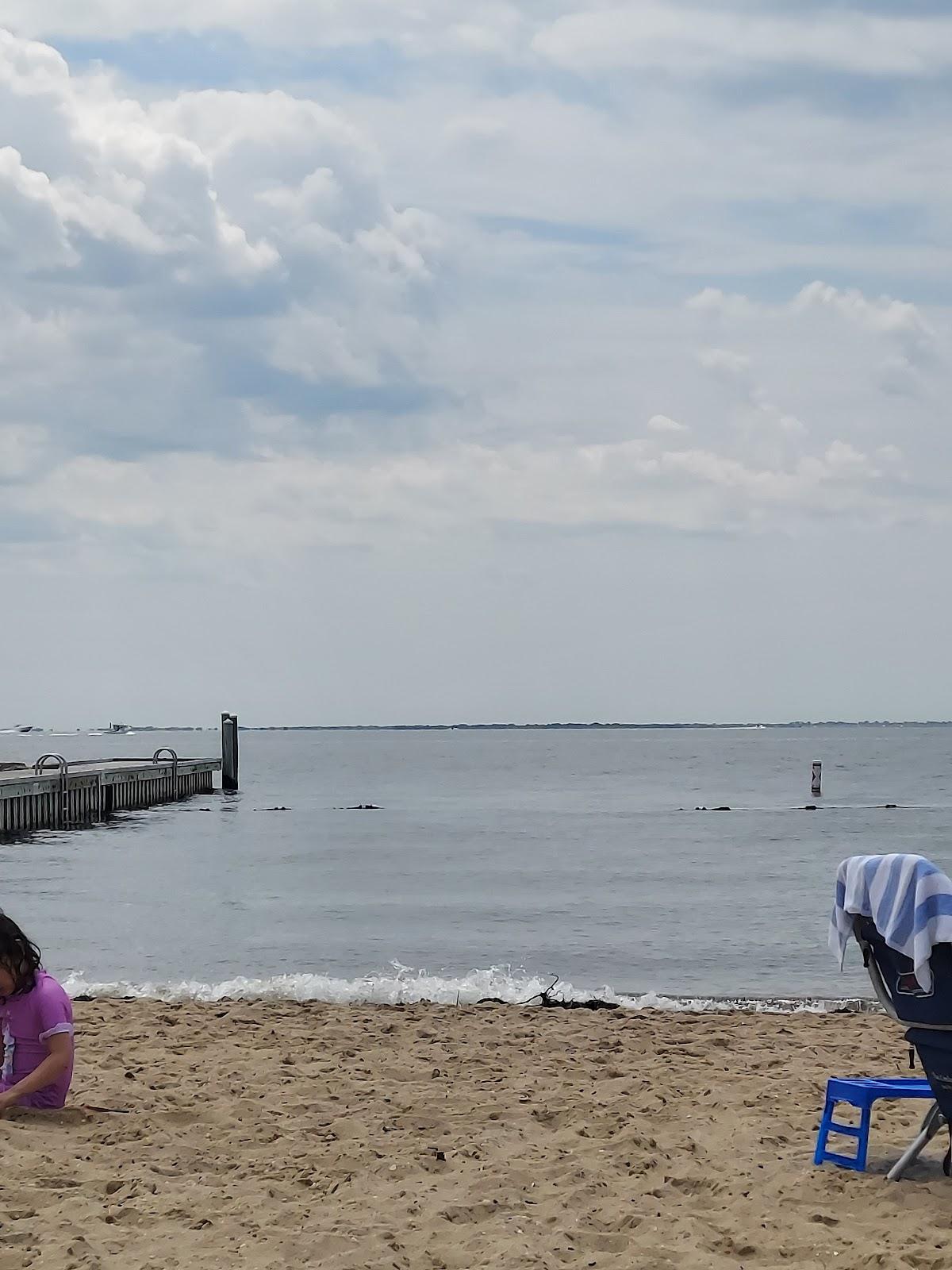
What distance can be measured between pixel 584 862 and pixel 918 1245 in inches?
1003

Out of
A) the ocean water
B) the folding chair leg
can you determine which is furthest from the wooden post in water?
the folding chair leg

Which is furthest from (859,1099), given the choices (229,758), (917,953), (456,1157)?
(229,758)

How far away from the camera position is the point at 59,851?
107 ft

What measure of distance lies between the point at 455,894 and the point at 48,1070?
17268mm

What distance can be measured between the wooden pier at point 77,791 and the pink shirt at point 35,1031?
31433 mm

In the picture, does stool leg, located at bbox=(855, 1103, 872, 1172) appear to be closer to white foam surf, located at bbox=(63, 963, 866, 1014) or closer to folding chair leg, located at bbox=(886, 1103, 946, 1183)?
folding chair leg, located at bbox=(886, 1103, 946, 1183)

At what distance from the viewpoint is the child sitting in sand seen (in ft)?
20.9

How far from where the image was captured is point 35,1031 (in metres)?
6.48

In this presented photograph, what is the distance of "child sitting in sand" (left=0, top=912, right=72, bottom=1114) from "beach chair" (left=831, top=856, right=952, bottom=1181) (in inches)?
147

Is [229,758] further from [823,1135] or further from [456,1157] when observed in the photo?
[823,1135]

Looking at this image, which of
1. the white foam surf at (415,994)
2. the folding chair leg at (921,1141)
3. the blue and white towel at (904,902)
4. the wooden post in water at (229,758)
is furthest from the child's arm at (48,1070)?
the wooden post in water at (229,758)

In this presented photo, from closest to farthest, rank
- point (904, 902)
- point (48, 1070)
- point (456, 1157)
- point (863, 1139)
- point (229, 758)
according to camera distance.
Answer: point (904, 902) < point (863, 1139) < point (456, 1157) < point (48, 1070) < point (229, 758)

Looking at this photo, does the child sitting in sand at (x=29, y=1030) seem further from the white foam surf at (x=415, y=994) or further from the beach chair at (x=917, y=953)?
the white foam surf at (x=415, y=994)

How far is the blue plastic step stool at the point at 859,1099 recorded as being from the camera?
5.63 metres
